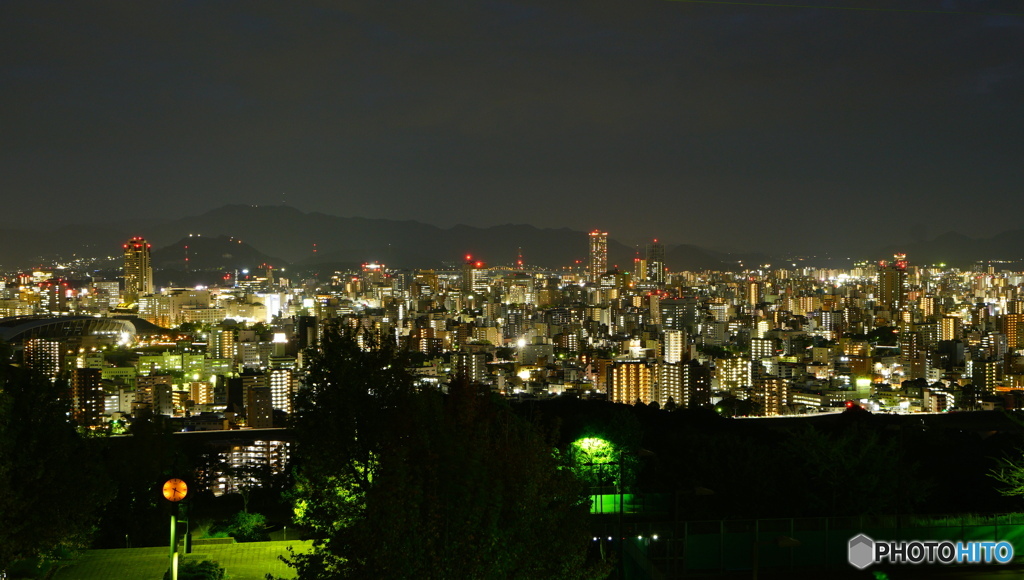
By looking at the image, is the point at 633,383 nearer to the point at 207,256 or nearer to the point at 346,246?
the point at 207,256

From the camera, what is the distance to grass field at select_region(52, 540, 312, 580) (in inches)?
199

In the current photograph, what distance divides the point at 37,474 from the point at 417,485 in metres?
2.17

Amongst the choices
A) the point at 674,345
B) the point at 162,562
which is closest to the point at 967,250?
the point at 674,345

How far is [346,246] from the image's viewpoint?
374ft

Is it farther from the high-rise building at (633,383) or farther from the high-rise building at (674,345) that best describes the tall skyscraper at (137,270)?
the high-rise building at (633,383)

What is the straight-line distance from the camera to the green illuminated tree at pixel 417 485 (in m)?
3.23

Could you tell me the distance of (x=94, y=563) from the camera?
17.6 ft

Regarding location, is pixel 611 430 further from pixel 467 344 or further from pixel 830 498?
pixel 467 344

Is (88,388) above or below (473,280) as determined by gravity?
below

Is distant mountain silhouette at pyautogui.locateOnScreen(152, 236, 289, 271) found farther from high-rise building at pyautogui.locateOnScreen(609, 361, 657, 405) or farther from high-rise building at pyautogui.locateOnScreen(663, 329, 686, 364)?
high-rise building at pyautogui.locateOnScreen(609, 361, 657, 405)

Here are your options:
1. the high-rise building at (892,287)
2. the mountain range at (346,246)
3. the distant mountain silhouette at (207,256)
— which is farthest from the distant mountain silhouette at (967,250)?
the distant mountain silhouette at (207,256)

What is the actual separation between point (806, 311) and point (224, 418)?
37087mm

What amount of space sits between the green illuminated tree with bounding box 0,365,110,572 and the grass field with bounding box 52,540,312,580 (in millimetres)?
391

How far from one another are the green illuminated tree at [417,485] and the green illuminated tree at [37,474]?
1.32 m
